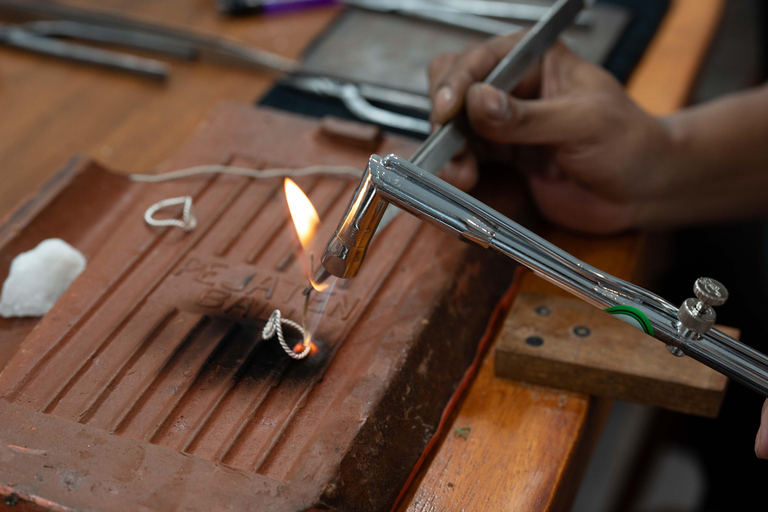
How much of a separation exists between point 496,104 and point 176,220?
0.41 m

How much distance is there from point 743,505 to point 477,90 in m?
0.94

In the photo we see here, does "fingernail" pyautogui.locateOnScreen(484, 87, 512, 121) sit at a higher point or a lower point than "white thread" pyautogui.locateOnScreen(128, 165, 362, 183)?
higher

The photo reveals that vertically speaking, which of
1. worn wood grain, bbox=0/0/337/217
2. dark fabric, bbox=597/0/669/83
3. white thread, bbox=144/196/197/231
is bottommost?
white thread, bbox=144/196/197/231

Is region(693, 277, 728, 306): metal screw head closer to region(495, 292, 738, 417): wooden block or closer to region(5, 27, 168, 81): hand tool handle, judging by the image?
region(495, 292, 738, 417): wooden block

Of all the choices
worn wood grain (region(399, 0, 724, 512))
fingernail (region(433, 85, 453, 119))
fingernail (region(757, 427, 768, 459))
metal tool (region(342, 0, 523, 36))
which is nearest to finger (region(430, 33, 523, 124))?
fingernail (region(433, 85, 453, 119))

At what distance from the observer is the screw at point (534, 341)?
741mm

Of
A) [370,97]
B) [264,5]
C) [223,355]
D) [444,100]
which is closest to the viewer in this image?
[223,355]

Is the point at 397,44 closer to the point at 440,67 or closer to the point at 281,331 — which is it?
the point at 440,67

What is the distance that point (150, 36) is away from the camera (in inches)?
50.8

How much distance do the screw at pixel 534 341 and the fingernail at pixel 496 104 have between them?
0.83 feet

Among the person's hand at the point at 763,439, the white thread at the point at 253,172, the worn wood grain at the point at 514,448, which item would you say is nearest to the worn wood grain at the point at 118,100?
the white thread at the point at 253,172

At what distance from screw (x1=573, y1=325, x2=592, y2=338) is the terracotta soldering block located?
0.11m

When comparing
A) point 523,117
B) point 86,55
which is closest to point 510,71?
point 523,117

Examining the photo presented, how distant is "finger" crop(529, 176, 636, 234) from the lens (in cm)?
90
